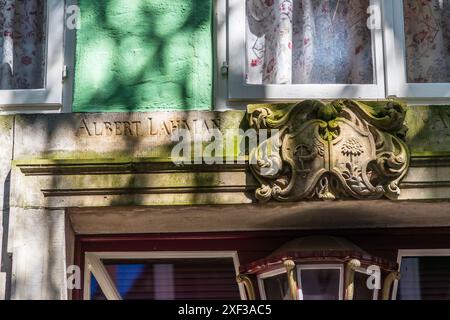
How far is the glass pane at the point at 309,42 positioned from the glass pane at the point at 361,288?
1358mm

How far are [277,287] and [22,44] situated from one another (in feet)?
8.16

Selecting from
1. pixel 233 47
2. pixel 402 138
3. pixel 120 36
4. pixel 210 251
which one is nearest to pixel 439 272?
pixel 402 138

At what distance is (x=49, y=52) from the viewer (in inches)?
321

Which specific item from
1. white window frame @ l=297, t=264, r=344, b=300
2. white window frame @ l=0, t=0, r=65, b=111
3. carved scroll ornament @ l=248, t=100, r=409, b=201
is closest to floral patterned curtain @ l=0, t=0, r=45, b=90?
white window frame @ l=0, t=0, r=65, b=111

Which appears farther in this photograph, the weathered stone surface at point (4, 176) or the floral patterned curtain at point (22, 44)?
the floral patterned curtain at point (22, 44)

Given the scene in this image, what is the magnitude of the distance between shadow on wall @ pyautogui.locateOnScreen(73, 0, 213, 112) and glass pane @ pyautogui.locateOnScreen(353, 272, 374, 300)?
1523mm

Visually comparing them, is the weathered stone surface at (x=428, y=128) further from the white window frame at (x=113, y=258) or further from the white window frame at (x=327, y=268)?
the white window frame at (x=113, y=258)

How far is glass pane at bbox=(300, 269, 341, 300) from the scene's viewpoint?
7.73 metres

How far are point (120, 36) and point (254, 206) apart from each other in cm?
153

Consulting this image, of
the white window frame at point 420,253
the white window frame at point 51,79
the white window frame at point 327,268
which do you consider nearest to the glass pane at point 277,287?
the white window frame at point 327,268

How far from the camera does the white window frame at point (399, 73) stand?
8.05m
